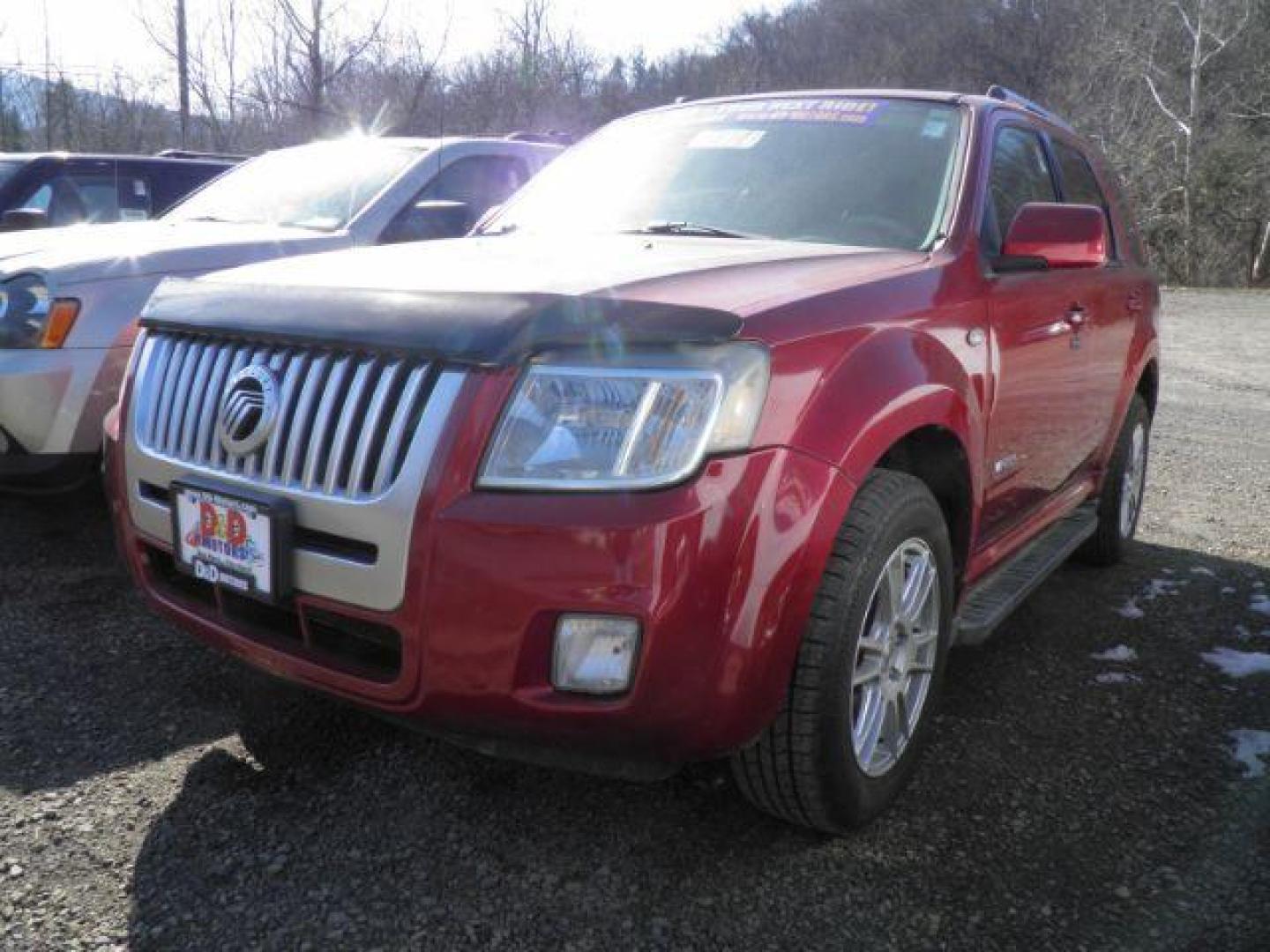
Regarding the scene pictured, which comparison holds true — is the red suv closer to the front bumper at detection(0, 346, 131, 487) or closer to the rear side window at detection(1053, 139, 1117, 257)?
the rear side window at detection(1053, 139, 1117, 257)

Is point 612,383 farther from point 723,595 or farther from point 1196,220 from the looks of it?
point 1196,220

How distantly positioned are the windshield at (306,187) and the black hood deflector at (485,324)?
118 inches

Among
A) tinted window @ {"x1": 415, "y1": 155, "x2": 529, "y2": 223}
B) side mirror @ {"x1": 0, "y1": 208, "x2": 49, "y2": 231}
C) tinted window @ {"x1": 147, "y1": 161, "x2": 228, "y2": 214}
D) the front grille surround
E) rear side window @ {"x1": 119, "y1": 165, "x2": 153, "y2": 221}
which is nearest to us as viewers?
the front grille surround

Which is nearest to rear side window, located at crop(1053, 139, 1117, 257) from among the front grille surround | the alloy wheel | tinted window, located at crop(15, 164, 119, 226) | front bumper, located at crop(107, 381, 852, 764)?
the alloy wheel

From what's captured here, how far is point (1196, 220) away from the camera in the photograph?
26156mm

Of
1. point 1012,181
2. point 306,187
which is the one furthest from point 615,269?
point 306,187

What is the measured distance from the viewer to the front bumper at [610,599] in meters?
1.81

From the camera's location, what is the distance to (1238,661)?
3.50 metres

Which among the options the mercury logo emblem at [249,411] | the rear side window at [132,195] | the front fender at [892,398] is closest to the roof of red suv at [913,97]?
the front fender at [892,398]

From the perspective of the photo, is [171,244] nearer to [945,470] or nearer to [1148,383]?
[945,470]

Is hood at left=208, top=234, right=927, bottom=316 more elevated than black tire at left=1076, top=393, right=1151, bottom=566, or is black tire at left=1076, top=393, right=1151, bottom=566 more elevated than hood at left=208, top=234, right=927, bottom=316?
hood at left=208, top=234, right=927, bottom=316

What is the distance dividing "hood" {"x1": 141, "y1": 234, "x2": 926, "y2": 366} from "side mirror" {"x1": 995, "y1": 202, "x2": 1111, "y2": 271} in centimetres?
36

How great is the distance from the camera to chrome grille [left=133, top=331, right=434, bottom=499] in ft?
6.43

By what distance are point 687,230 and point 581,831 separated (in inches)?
65.7
